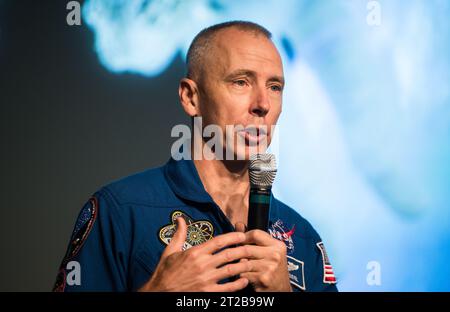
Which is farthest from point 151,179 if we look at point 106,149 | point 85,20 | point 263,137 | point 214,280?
point 85,20

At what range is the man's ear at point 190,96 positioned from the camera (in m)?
1.77

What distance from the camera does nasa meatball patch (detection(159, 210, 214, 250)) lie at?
5.23 ft

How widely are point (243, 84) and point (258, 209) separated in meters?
0.45

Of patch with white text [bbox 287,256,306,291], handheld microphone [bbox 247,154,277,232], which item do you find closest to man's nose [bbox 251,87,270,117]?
handheld microphone [bbox 247,154,277,232]

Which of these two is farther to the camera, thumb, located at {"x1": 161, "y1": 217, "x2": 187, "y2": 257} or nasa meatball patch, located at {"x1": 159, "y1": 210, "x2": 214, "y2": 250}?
nasa meatball patch, located at {"x1": 159, "y1": 210, "x2": 214, "y2": 250}

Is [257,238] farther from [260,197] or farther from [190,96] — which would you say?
[190,96]

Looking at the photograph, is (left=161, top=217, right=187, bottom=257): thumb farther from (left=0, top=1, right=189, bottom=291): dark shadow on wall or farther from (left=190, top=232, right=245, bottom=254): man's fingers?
(left=0, top=1, right=189, bottom=291): dark shadow on wall

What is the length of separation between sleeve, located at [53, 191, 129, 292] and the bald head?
463 mm

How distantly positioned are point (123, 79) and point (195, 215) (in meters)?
0.91

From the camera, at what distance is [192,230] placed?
162cm

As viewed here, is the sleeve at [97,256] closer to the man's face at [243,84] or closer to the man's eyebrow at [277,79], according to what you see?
the man's face at [243,84]

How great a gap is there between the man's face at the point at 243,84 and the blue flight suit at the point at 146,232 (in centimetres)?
18

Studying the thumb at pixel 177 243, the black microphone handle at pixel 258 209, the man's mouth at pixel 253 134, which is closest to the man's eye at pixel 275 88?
the man's mouth at pixel 253 134

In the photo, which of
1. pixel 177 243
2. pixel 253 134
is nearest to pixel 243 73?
pixel 253 134
